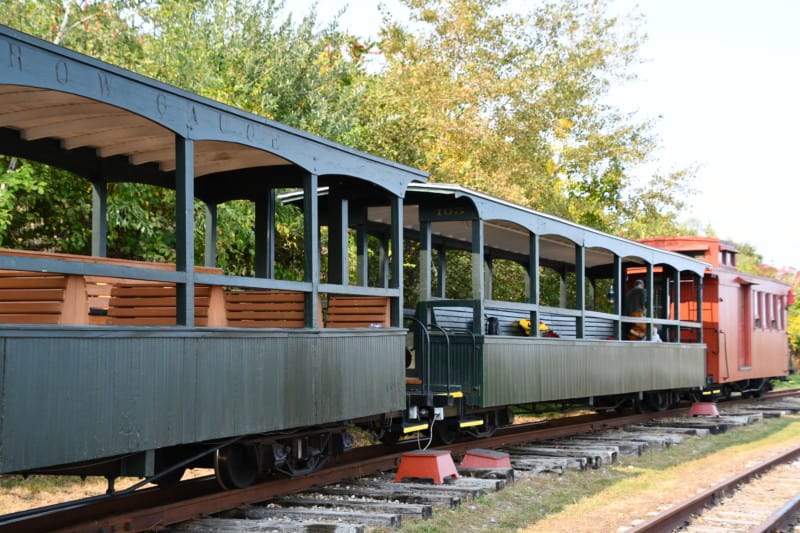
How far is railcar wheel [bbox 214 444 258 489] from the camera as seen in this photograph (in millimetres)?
8109

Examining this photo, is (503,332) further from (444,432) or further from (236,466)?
(236,466)

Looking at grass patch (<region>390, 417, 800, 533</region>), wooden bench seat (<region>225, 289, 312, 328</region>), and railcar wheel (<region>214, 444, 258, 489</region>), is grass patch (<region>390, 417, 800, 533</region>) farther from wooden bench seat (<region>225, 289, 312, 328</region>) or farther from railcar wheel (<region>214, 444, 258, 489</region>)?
wooden bench seat (<region>225, 289, 312, 328</region>)

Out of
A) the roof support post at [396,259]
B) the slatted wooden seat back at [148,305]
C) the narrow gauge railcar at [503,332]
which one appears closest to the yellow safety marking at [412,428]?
the narrow gauge railcar at [503,332]

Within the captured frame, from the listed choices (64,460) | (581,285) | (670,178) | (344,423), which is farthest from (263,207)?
(670,178)

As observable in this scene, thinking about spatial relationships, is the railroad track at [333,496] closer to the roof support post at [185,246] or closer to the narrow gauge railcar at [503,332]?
the narrow gauge railcar at [503,332]

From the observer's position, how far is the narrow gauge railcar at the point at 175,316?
5.37m

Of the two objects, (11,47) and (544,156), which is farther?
(544,156)

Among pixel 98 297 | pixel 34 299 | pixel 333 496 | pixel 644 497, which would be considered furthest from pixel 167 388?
pixel 644 497

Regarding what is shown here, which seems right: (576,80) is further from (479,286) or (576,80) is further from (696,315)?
(479,286)

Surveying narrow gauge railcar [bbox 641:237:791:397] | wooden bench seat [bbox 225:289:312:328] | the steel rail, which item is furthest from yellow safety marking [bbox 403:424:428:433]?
narrow gauge railcar [bbox 641:237:791:397]

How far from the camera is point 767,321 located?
22.8 meters

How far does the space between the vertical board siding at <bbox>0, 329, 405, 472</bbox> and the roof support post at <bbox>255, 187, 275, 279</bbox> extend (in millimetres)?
1321

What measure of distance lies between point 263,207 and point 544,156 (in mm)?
17421

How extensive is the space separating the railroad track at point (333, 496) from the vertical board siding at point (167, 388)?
0.66 meters
